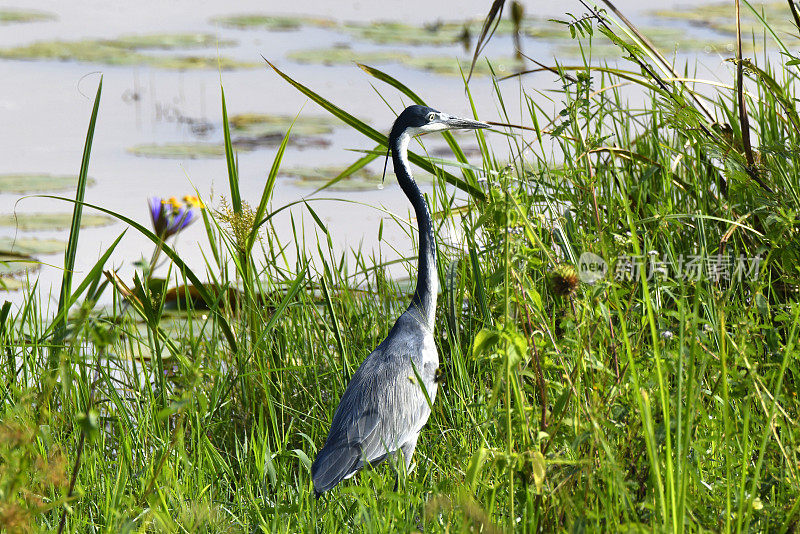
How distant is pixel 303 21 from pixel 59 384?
34.2 ft

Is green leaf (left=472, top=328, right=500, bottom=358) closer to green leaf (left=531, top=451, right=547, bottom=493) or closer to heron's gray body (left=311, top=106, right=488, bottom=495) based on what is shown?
green leaf (left=531, top=451, right=547, bottom=493)

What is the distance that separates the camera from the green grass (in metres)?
1.51

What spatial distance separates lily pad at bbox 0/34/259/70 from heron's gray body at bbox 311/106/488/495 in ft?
23.7

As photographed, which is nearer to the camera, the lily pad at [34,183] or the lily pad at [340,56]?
the lily pad at [34,183]

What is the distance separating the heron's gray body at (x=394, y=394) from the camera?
2250 millimetres

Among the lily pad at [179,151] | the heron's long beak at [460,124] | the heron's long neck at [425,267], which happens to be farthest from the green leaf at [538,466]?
the lily pad at [179,151]

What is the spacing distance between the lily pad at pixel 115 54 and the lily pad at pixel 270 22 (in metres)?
1.58

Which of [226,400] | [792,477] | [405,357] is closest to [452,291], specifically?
[405,357]

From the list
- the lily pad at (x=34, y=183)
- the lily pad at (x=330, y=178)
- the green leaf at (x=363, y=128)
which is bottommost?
the lily pad at (x=34, y=183)

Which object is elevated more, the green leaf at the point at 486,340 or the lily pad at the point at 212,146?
the green leaf at the point at 486,340

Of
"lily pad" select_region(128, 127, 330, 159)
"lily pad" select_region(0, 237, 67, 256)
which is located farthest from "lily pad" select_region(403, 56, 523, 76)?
"lily pad" select_region(0, 237, 67, 256)

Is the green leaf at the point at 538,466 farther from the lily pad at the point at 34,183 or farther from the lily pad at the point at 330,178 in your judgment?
the lily pad at the point at 34,183

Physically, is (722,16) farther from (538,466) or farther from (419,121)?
(538,466)

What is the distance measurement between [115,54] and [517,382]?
29.9 feet
